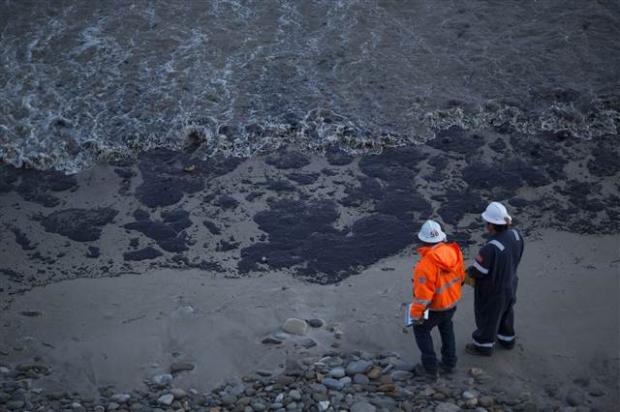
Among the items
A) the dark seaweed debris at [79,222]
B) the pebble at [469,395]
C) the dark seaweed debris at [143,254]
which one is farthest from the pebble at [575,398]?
the dark seaweed debris at [79,222]

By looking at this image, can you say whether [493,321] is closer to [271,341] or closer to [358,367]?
[358,367]

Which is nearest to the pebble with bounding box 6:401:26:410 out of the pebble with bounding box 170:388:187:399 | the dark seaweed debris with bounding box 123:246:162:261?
the pebble with bounding box 170:388:187:399

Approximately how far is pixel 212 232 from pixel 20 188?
273 centimetres

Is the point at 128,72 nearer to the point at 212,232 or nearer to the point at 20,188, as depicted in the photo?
the point at 20,188

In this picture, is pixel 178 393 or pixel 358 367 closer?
pixel 178 393

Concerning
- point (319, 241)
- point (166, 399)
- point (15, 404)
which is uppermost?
point (319, 241)

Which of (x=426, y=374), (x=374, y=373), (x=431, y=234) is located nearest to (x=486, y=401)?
(x=426, y=374)

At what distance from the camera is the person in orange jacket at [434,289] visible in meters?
5.89

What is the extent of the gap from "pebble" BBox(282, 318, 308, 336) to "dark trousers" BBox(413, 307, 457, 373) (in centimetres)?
116

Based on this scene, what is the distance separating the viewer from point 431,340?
245 inches

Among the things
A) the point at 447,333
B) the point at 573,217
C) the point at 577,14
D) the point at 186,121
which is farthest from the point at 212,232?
the point at 577,14

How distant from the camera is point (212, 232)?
334 inches

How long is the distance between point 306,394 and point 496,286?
184 cm

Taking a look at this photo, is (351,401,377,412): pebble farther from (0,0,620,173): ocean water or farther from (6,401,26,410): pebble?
(0,0,620,173): ocean water
